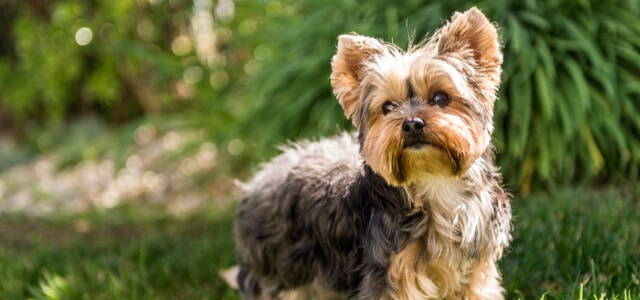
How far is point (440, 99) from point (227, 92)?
5.42 metres

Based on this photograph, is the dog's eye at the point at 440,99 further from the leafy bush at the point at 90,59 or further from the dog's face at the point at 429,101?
the leafy bush at the point at 90,59

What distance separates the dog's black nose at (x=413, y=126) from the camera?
2652mm

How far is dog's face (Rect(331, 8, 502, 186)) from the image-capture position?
2695mm

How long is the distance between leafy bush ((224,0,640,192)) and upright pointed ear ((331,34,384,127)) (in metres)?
2.03

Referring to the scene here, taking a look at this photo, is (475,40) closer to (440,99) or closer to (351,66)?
(440,99)

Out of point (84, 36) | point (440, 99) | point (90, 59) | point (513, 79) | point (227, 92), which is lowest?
point (513, 79)

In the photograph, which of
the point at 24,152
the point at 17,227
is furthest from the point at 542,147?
the point at 24,152

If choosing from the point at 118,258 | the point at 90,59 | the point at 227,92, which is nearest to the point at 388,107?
the point at 118,258

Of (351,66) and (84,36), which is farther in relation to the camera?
(84,36)

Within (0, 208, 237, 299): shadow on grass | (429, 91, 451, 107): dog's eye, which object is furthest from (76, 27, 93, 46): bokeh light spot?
(429, 91, 451, 107): dog's eye

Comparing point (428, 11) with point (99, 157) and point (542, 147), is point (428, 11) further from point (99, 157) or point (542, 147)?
point (99, 157)

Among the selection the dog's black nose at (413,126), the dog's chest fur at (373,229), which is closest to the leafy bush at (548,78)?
the dog's chest fur at (373,229)

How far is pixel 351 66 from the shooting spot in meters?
3.05

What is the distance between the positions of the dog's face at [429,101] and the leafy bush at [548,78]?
6.82 ft
